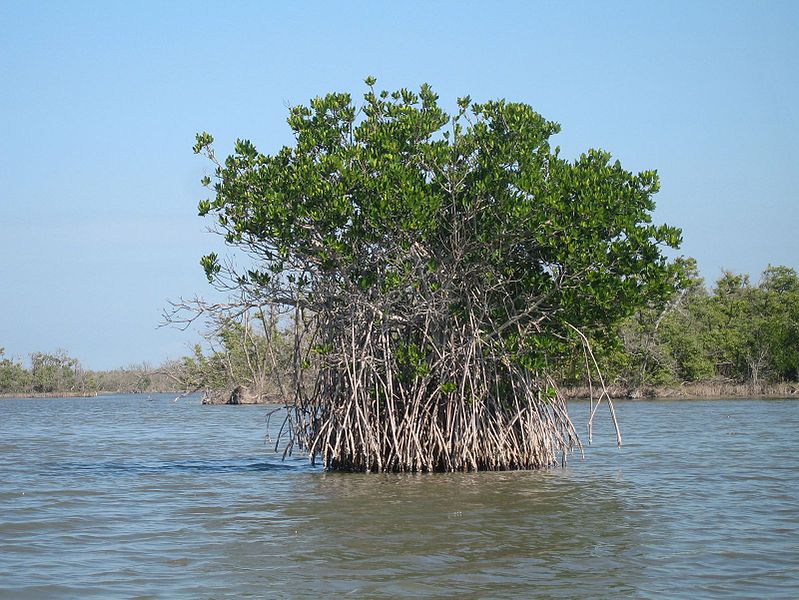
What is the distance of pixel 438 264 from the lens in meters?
12.8

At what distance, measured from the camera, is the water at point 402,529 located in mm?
7598

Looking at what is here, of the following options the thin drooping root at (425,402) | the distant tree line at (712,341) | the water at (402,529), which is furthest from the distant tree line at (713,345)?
the thin drooping root at (425,402)

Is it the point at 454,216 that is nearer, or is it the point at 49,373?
the point at 454,216

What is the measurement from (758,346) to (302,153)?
29.5m

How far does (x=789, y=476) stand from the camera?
13.9m

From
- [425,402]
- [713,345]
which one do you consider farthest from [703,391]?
[425,402]

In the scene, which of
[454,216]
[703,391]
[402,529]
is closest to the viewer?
[402,529]

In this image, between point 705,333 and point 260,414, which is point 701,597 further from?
point 705,333

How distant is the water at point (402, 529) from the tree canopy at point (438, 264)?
2.65 feet

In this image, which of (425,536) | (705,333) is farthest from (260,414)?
(425,536)

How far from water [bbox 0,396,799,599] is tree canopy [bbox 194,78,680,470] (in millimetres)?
808

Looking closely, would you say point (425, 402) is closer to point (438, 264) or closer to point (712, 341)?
point (438, 264)

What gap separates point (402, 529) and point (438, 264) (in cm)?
420

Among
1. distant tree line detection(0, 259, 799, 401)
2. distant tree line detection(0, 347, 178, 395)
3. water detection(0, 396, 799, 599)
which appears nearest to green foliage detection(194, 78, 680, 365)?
water detection(0, 396, 799, 599)
